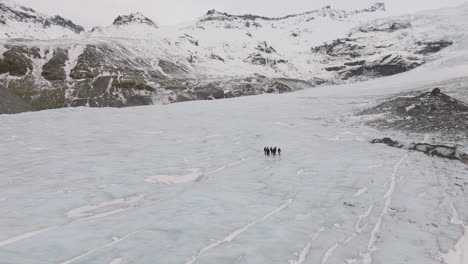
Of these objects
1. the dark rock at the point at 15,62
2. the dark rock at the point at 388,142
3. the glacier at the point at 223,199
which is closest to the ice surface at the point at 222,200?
the glacier at the point at 223,199

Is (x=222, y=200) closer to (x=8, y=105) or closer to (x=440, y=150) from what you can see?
(x=440, y=150)

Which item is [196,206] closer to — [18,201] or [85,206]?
[85,206]

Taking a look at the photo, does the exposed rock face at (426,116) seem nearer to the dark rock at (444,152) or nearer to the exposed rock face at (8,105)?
the dark rock at (444,152)

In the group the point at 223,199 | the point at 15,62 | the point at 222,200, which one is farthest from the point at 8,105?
the point at 15,62

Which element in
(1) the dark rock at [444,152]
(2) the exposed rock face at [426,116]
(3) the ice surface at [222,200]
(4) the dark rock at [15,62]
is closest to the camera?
(3) the ice surface at [222,200]

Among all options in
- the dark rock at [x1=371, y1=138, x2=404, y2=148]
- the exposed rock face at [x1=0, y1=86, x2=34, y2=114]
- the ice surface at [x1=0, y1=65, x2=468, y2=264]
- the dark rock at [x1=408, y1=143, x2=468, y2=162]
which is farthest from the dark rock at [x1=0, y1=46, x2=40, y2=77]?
the dark rock at [x1=408, y1=143, x2=468, y2=162]

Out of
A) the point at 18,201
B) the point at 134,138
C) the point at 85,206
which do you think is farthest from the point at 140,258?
the point at 134,138
